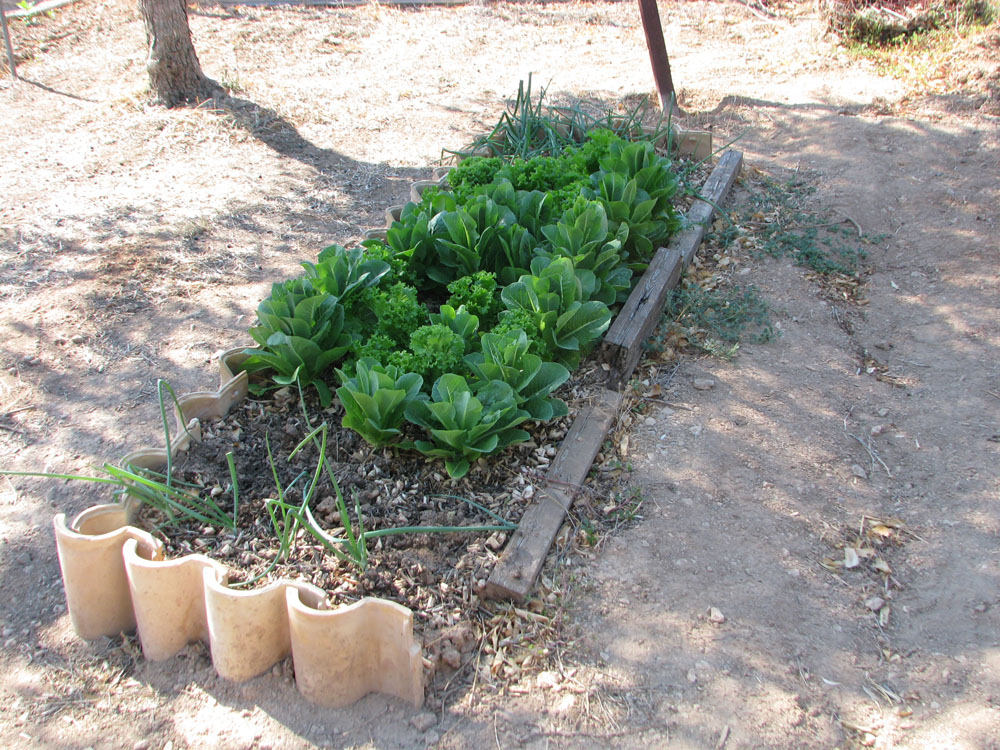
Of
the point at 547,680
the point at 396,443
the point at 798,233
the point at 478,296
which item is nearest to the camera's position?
the point at 547,680

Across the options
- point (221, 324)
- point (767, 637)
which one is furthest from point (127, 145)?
point (767, 637)

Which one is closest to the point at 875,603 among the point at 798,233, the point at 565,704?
the point at 565,704

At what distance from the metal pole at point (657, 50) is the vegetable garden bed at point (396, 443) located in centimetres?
205

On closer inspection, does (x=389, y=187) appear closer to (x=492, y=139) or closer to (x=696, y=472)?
(x=492, y=139)

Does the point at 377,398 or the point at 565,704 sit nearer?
the point at 565,704

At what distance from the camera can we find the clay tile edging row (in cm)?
206

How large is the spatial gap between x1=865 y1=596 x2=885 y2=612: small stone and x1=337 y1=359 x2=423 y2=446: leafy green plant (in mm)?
1564

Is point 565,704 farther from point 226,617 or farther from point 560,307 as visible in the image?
point 560,307

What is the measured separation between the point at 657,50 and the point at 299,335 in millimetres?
3687

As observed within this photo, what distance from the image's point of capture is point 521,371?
2.76 m

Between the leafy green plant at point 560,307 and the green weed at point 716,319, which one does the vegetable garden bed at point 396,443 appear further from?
the green weed at point 716,319

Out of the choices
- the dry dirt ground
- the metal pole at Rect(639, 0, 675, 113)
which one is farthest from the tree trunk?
the metal pole at Rect(639, 0, 675, 113)

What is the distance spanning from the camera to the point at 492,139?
489 centimetres

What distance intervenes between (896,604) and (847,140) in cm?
377
